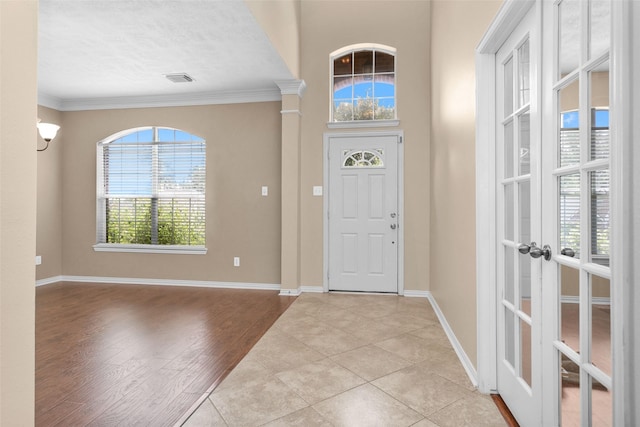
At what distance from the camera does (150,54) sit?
3457 mm

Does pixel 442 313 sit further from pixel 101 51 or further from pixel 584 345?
pixel 101 51

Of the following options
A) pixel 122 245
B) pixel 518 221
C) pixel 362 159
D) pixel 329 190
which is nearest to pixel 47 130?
pixel 122 245

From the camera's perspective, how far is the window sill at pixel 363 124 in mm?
4328

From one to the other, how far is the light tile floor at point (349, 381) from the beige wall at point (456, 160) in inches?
11.8

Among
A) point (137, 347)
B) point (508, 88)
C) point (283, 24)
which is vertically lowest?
point (137, 347)

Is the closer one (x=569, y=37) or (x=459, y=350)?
(x=569, y=37)

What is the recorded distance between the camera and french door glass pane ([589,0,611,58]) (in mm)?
987

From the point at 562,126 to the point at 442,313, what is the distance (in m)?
2.34

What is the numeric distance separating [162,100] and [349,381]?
4.47m

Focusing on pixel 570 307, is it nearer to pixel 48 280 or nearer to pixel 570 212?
pixel 570 212

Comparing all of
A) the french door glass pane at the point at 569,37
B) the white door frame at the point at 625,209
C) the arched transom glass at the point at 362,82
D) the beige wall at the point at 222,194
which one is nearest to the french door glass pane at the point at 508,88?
the french door glass pane at the point at 569,37

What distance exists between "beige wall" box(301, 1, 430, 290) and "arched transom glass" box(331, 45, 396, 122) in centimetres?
14

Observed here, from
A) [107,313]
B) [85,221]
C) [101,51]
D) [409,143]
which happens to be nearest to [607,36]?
[409,143]

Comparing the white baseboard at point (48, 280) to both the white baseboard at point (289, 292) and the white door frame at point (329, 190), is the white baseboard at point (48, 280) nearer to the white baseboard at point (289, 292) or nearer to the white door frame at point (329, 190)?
the white baseboard at point (289, 292)
